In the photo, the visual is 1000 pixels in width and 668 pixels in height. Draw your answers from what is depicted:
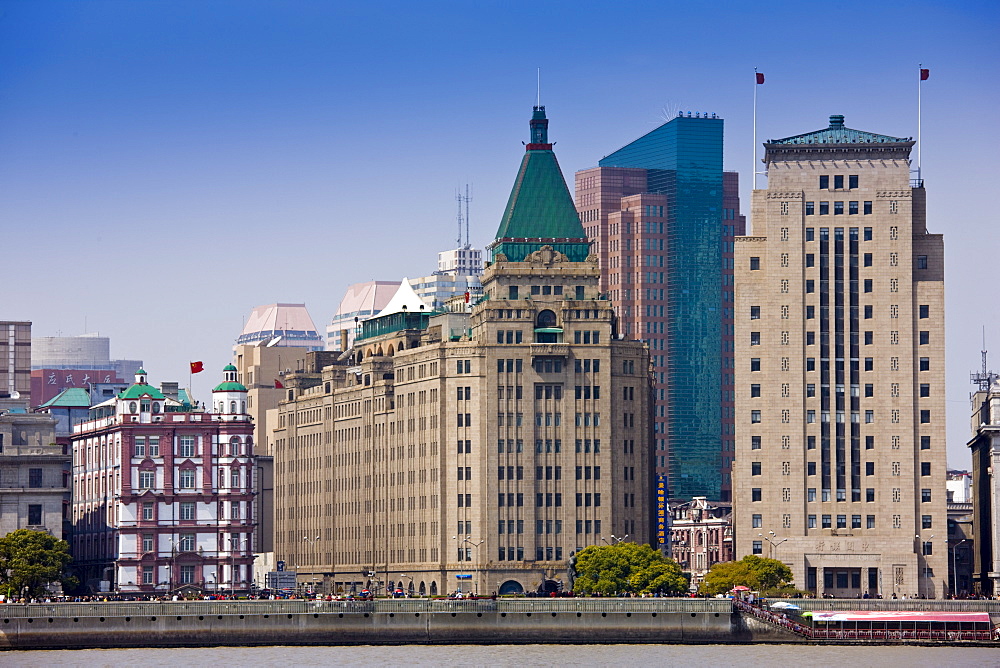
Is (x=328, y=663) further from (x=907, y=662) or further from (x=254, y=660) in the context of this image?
(x=907, y=662)

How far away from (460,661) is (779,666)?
2907cm

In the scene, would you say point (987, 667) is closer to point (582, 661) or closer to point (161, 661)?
point (582, 661)

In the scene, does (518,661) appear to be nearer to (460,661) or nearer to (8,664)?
(460,661)

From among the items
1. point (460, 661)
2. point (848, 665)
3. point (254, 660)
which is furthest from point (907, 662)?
point (254, 660)

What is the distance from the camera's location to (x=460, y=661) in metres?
198

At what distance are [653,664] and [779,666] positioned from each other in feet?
36.7

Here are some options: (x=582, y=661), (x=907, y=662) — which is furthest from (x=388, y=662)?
(x=907, y=662)

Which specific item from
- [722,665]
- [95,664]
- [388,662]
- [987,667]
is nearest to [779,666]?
[722,665]

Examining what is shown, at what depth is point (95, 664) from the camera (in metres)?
196

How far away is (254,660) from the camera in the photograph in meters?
199

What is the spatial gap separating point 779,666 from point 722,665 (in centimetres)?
559

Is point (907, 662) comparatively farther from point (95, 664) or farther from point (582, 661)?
point (95, 664)

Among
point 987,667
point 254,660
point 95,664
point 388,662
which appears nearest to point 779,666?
point 987,667

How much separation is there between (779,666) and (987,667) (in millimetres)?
17717
